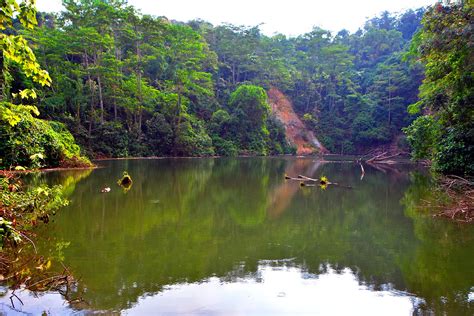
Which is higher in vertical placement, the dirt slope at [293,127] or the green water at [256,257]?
the dirt slope at [293,127]

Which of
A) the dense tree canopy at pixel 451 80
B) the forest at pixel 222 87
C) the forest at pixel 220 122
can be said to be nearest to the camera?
the forest at pixel 220 122

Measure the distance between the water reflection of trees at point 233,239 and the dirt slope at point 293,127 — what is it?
3505cm

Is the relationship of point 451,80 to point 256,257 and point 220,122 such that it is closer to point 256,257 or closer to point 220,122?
point 256,257

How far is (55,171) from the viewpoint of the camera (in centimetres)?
1580

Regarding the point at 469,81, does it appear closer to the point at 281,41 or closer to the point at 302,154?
the point at 302,154

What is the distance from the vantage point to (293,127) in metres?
48.3

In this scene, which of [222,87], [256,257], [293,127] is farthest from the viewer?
[293,127]

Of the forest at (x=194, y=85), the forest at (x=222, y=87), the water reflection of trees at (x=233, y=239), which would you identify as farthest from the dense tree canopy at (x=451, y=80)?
the forest at (x=194, y=85)

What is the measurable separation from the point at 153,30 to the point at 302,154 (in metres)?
21.7

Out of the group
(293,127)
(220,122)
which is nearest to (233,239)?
(220,122)

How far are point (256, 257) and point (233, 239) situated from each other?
104cm

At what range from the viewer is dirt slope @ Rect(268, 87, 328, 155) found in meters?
46.4

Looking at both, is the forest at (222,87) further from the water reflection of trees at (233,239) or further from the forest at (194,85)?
the water reflection of trees at (233,239)

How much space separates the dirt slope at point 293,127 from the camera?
46406mm
